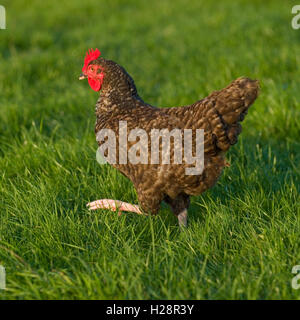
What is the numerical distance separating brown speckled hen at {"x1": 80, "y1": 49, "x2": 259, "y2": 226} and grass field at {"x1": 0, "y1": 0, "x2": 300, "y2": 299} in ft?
0.71

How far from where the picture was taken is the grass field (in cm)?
263

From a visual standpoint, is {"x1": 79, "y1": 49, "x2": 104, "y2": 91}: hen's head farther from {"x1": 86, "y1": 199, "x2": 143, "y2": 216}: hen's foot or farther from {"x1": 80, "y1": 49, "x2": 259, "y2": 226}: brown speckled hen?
{"x1": 86, "y1": 199, "x2": 143, "y2": 216}: hen's foot

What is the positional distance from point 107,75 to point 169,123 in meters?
0.68

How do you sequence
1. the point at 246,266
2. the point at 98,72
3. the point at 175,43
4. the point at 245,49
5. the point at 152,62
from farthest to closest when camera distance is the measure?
1. the point at 175,43
2. the point at 152,62
3. the point at 245,49
4. the point at 98,72
5. the point at 246,266

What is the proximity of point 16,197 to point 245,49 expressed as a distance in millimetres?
5201

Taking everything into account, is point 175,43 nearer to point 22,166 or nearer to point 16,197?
point 22,166

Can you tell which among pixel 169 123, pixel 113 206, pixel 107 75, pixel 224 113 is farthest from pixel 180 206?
pixel 107 75

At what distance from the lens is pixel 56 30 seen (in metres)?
10.4

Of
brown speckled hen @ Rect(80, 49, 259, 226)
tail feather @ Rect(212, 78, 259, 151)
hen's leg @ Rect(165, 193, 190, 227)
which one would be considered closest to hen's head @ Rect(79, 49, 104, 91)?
brown speckled hen @ Rect(80, 49, 259, 226)

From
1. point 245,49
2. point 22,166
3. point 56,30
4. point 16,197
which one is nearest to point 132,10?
point 56,30

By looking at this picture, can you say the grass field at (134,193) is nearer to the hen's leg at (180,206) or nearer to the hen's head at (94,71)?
the hen's leg at (180,206)

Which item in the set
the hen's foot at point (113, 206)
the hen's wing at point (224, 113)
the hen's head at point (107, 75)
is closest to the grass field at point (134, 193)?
the hen's foot at point (113, 206)

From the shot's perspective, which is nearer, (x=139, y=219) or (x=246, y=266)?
(x=246, y=266)
